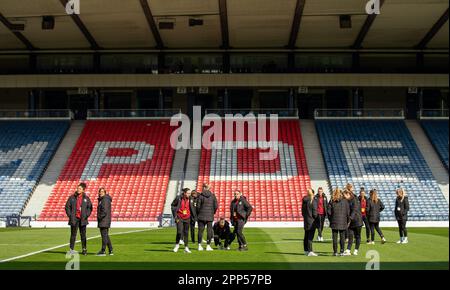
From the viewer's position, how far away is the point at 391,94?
156 feet

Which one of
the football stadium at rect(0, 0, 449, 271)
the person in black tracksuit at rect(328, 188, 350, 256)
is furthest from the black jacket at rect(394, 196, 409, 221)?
the football stadium at rect(0, 0, 449, 271)

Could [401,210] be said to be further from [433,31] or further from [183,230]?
[433,31]

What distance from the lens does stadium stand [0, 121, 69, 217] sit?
37312 millimetres

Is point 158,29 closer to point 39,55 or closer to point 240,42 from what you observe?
point 240,42

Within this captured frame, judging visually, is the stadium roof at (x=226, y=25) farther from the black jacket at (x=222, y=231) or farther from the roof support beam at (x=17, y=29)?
the black jacket at (x=222, y=231)

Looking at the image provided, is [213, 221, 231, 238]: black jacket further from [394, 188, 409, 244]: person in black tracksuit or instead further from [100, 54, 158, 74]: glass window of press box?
[100, 54, 158, 74]: glass window of press box

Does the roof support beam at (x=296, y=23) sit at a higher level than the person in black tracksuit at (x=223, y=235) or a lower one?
higher

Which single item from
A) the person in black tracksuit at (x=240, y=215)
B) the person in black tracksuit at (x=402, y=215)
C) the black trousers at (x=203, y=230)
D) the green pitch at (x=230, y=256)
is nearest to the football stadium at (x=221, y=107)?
the green pitch at (x=230, y=256)

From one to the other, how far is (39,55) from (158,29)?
10.7 m

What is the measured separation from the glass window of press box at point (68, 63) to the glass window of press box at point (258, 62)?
10131 mm

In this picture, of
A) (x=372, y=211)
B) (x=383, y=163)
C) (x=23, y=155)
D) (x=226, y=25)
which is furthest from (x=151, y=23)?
(x=372, y=211)

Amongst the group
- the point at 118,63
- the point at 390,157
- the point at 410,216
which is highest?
the point at 118,63

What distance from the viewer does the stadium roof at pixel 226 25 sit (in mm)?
36062

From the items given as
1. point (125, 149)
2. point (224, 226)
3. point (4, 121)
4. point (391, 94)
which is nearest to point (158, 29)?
point (125, 149)
